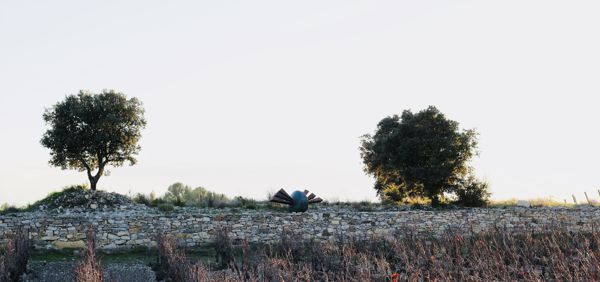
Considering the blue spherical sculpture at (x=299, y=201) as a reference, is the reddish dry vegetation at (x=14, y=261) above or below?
below

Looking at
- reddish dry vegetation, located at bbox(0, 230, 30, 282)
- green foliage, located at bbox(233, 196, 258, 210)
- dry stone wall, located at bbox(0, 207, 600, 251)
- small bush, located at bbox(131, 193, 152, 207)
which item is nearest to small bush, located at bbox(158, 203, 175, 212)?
small bush, located at bbox(131, 193, 152, 207)

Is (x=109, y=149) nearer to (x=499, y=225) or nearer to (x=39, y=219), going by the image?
(x=39, y=219)

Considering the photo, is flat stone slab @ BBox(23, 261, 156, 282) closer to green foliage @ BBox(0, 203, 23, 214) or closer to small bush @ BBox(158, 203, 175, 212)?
small bush @ BBox(158, 203, 175, 212)

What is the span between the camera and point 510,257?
56.7 feet

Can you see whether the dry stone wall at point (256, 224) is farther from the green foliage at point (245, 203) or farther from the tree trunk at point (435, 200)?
the green foliage at point (245, 203)

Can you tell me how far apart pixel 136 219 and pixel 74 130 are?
1406 centimetres

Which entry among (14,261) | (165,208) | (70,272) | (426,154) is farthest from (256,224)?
(426,154)

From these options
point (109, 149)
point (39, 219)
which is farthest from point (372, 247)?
point (109, 149)

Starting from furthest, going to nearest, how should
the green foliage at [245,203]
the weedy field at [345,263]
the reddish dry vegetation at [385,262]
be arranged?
the green foliage at [245,203]
the reddish dry vegetation at [385,262]
the weedy field at [345,263]

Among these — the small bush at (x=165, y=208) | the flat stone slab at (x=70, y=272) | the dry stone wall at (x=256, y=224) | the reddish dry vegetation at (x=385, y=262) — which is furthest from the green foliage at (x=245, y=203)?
the flat stone slab at (x=70, y=272)

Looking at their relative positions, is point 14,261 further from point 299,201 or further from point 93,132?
Answer: point 93,132

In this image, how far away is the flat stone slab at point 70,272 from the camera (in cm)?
1478

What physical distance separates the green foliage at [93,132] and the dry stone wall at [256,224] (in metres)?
10.3

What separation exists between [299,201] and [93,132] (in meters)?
14.2
